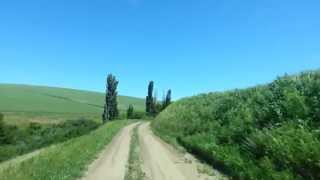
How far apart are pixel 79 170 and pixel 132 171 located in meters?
2.74

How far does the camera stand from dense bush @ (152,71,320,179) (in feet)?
54.7

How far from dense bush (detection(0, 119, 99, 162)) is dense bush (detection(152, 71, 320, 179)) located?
44.2 metres

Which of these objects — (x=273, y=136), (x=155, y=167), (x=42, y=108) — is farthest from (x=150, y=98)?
(x=273, y=136)

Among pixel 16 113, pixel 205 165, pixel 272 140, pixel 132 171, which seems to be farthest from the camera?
pixel 16 113

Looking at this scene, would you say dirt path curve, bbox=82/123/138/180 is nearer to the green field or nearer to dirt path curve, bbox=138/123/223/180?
dirt path curve, bbox=138/123/223/180

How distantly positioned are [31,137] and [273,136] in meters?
81.4

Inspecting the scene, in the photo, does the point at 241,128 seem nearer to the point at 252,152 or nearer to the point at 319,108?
the point at 252,152

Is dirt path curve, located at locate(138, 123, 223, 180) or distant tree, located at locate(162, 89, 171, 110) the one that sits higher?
distant tree, located at locate(162, 89, 171, 110)

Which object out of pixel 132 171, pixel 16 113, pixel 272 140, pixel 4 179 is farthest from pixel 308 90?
pixel 16 113

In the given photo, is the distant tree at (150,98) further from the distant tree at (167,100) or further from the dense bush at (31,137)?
the dense bush at (31,137)

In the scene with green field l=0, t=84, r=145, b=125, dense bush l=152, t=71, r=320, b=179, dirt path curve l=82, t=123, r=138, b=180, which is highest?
green field l=0, t=84, r=145, b=125

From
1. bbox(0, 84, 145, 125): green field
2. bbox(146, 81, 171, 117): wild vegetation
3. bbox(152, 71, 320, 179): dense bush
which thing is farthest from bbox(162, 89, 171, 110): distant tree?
bbox(152, 71, 320, 179): dense bush

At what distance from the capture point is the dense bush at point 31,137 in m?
72.6

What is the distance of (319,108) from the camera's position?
64.5 ft
